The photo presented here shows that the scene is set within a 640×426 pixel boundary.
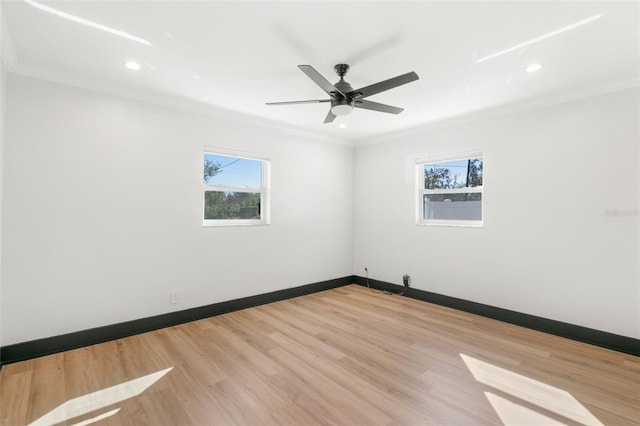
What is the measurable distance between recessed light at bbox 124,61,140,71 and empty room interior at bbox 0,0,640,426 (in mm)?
30

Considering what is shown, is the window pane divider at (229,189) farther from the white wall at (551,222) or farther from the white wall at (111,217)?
the white wall at (551,222)

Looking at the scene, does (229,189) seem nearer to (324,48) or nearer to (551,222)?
(324,48)

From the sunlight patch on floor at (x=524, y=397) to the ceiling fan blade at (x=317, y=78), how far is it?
2554 millimetres

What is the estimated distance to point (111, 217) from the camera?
3.01 metres

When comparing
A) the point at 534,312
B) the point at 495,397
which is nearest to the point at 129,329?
the point at 495,397

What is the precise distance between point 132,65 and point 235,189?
1.81 metres

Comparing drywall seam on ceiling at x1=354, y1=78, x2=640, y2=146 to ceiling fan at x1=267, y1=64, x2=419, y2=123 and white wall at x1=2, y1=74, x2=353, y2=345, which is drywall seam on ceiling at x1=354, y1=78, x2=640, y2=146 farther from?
white wall at x1=2, y1=74, x2=353, y2=345

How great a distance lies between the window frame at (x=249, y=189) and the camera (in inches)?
147

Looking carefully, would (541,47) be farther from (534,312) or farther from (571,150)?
(534,312)

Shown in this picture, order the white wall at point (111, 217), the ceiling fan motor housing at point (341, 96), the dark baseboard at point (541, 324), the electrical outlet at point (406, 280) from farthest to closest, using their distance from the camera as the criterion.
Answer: the electrical outlet at point (406, 280), the dark baseboard at point (541, 324), the white wall at point (111, 217), the ceiling fan motor housing at point (341, 96)

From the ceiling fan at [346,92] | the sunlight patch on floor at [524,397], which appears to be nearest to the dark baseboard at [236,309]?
the sunlight patch on floor at [524,397]

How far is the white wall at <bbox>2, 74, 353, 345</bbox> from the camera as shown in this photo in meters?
2.60

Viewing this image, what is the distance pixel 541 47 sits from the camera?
227 cm

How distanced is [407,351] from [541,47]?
2743 mm
